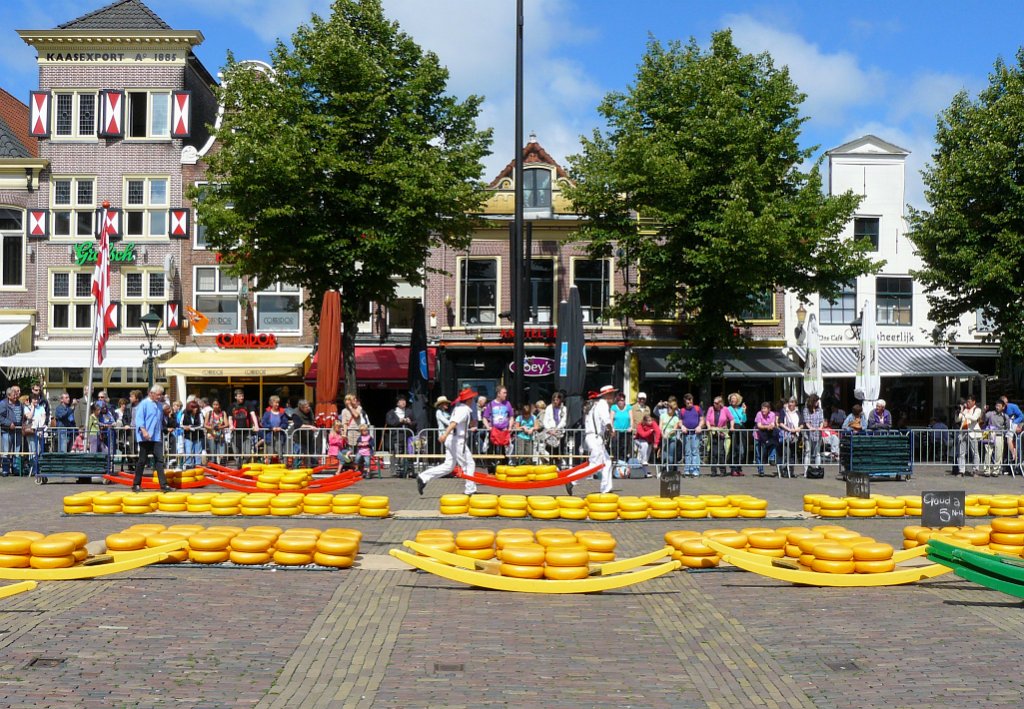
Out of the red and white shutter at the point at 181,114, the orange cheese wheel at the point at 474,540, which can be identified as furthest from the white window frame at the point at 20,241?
the orange cheese wheel at the point at 474,540

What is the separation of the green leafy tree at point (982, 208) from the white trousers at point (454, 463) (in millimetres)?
18218

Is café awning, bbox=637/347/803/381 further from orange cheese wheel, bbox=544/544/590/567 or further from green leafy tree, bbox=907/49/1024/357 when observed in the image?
orange cheese wheel, bbox=544/544/590/567

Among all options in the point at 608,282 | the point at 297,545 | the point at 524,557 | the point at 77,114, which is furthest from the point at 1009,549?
the point at 77,114

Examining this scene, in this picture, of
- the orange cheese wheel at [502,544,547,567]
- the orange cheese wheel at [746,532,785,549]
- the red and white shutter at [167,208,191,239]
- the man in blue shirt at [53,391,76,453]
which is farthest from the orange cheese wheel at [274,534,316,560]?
the red and white shutter at [167,208,191,239]

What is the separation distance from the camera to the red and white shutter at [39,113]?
119ft

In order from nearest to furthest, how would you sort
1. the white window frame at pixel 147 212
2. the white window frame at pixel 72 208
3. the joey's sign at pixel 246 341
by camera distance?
the joey's sign at pixel 246 341 → the white window frame at pixel 147 212 → the white window frame at pixel 72 208

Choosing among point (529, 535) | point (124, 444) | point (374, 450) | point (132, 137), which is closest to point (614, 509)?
point (529, 535)

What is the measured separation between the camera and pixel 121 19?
122ft

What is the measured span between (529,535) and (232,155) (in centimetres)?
1939

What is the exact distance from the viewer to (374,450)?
2131 cm

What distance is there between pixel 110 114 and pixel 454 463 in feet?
82.4

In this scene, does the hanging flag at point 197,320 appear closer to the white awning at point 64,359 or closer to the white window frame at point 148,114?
the white awning at point 64,359

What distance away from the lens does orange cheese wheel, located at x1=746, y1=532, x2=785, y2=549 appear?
11.0m

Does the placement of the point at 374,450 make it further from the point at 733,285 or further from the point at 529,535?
the point at 733,285
